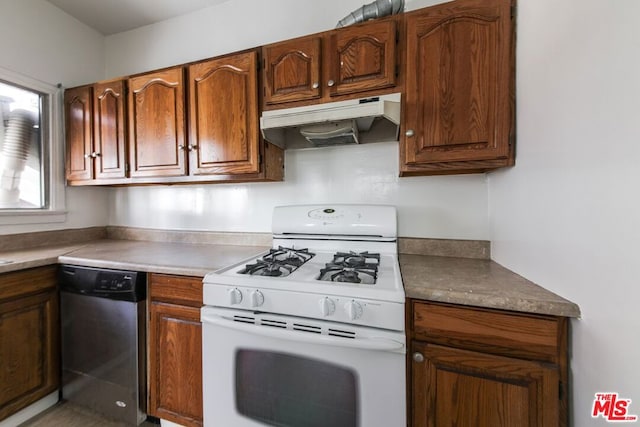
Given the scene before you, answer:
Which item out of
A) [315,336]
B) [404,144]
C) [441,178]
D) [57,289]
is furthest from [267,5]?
[57,289]

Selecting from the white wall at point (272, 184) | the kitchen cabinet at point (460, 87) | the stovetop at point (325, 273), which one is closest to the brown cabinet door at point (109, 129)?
the white wall at point (272, 184)

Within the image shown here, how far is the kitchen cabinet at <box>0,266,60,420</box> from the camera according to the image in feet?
4.44

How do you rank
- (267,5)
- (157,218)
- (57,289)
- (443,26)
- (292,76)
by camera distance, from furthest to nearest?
(157,218)
(267,5)
(57,289)
(292,76)
(443,26)

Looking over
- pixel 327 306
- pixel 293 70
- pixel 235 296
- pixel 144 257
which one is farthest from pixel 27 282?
pixel 293 70

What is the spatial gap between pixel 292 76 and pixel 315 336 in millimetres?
1298

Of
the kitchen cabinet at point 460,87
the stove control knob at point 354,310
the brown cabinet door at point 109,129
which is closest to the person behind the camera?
the stove control knob at point 354,310

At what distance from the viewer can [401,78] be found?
125 cm

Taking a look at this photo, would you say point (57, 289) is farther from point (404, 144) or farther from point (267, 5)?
point (267, 5)

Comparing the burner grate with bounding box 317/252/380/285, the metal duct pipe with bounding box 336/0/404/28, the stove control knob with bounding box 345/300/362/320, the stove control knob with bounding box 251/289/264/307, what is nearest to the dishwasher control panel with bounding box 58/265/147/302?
the stove control knob with bounding box 251/289/264/307

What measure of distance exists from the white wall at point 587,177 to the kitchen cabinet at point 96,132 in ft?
7.69

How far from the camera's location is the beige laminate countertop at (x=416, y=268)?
0.83m

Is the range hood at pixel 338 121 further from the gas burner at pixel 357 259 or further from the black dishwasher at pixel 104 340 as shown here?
the black dishwasher at pixel 104 340

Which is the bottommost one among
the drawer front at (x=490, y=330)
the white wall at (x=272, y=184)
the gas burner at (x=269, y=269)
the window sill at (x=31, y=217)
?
the drawer front at (x=490, y=330)

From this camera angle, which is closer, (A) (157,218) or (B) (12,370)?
(B) (12,370)
